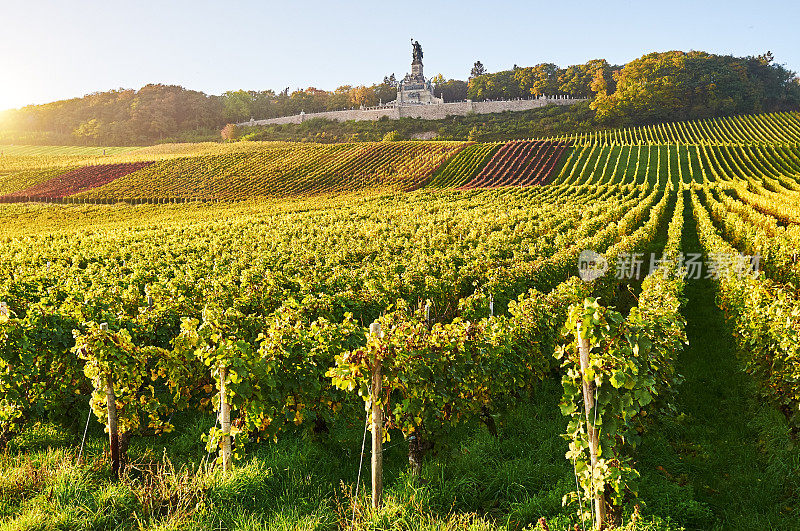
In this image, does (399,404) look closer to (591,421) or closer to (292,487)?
(292,487)

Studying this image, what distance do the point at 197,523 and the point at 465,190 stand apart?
50.0m

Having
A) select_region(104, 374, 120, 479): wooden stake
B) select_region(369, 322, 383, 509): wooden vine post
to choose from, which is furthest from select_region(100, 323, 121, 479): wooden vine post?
select_region(369, 322, 383, 509): wooden vine post

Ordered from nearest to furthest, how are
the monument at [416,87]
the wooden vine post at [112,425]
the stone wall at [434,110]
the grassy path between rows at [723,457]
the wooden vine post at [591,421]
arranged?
1. the wooden vine post at [591,421]
2. the grassy path between rows at [723,457]
3. the wooden vine post at [112,425]
4. the stone wall at [434,110]
5. the monument at [416,87]

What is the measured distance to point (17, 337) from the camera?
709 cm

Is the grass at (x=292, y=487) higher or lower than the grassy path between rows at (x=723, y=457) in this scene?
higher

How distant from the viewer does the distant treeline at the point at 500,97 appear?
341 feet

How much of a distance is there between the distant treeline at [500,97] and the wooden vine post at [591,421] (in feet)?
320

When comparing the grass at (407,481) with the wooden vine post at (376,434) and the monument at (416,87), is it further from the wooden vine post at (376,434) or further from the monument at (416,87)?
the monument at (416,87)

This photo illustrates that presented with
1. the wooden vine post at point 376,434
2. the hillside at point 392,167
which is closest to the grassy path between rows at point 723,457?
the wooden vine post at point 376,434

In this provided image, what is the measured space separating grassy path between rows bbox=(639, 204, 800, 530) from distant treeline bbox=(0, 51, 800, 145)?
9353cm

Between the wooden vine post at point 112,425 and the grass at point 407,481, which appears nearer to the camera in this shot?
the grass at point 407,481

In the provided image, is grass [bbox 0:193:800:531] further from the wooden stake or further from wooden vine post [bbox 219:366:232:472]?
wooden vine post [bbox 219:366:232:472]

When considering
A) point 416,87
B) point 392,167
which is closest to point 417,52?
point 416,87

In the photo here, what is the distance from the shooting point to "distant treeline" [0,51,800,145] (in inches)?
4087
